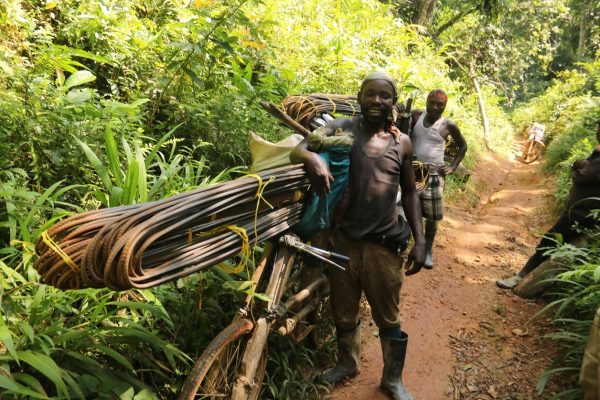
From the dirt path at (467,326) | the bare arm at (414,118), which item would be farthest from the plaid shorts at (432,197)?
the dirt path at (467,326)

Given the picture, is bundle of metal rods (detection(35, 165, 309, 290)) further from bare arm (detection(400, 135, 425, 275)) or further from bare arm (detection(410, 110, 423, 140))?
bare arm (detection(410, 110, 423, 140))

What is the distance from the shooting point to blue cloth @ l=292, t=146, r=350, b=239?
93.7 inches

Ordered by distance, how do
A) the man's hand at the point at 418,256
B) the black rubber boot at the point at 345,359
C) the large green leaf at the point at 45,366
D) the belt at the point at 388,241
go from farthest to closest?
the black rubber boot at the point at 345,359
the man's hand at the point at 418,256
the belt at the point at 388,241
the large green leaf at the point at 45,366

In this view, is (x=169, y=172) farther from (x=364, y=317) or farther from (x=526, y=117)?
(x=526, y=117)

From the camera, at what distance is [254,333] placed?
2.19 meters

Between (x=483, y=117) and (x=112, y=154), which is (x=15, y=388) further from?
(x=483, y=117)

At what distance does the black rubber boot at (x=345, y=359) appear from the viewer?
296 cm

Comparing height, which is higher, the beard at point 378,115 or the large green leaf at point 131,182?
the beard at point 378,115

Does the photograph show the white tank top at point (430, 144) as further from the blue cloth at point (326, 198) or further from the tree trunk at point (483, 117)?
the tree trunk at point (483, 117)

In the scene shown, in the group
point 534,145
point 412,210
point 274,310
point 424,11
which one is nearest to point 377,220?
point 412,210

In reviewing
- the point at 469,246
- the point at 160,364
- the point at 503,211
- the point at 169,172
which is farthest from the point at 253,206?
the point at 503,211

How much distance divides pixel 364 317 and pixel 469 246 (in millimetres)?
2863

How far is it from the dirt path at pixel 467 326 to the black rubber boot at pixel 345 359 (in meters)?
0.10

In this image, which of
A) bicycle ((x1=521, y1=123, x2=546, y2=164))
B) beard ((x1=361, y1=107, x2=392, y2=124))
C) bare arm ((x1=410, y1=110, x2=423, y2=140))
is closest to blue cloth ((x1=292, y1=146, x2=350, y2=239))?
beard ((x1=361, y1=107, x2=392, y2=124))
